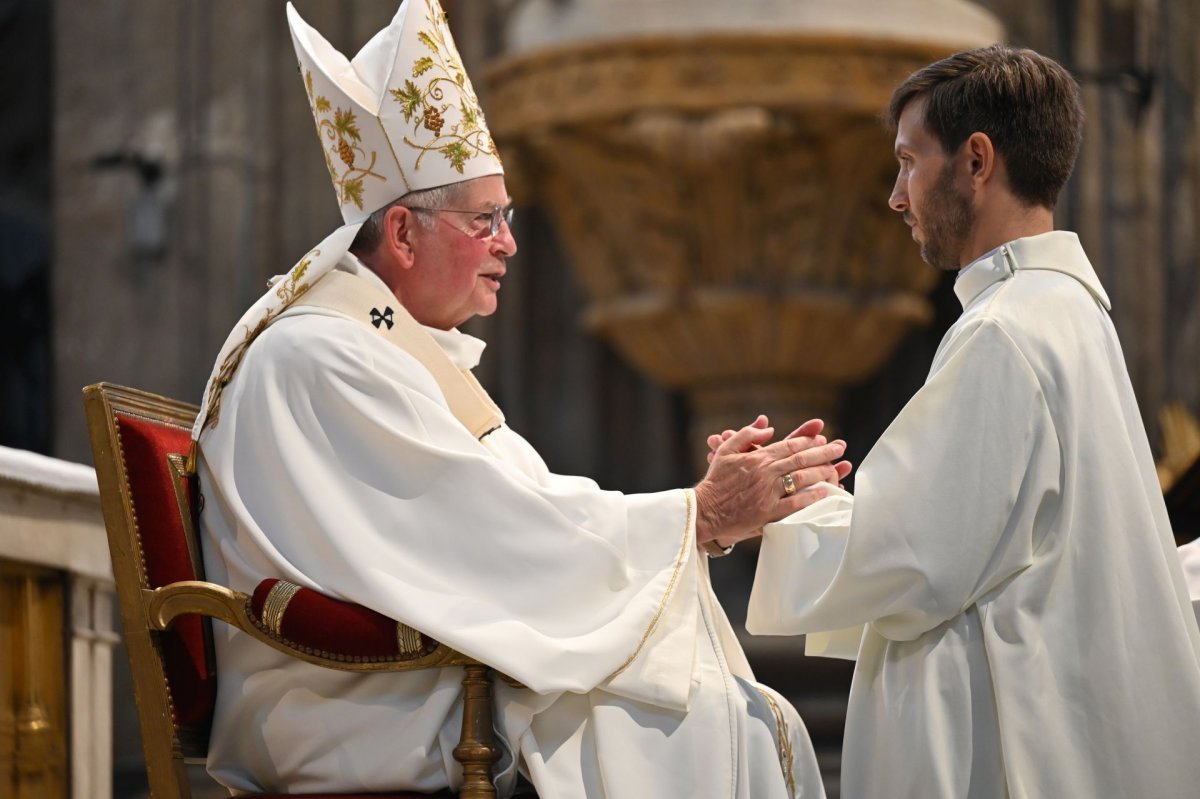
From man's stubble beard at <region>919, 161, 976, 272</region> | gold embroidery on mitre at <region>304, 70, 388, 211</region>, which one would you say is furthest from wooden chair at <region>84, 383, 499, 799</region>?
man's stubble beard at <region>919, 161, 976, 272</region>

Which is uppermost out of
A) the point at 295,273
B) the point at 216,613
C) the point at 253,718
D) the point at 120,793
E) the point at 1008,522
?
the point at 295,273

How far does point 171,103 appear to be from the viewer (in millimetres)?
6961

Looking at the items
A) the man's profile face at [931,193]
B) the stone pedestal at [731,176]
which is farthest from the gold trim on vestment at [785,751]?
the stone pedestal at [731,176]

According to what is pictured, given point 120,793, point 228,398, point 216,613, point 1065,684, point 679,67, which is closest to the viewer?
point 1065,684

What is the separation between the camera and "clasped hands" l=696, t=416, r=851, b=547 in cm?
310

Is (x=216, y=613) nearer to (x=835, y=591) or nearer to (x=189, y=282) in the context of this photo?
(x=835, y=591)

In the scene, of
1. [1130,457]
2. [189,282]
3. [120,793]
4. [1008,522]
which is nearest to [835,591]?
[1008,522]

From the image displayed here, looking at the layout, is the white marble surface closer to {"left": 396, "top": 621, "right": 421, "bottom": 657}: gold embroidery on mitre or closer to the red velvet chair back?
Result: the red velvet chair back

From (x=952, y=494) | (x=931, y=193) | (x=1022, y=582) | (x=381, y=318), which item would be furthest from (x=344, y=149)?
(x=1022, y=582)

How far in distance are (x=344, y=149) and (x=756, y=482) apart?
1.00 m

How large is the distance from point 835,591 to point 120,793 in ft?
10.9

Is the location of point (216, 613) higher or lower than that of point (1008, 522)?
lower

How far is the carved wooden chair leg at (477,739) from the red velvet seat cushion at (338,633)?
85mm

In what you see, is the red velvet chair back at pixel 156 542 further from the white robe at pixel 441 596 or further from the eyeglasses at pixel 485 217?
the eyeglasses at pixel 485 217
